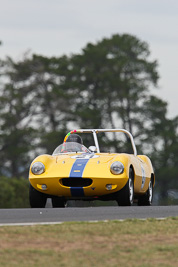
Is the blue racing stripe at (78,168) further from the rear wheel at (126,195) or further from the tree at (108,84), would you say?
the tree at (108,84)

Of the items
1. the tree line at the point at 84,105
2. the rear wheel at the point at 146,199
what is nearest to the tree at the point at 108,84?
the tree line at the point at 84,105

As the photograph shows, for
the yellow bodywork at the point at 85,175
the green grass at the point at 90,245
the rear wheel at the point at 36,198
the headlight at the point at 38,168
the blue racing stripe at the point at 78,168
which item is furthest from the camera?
the rear wheel at the point at 36,198

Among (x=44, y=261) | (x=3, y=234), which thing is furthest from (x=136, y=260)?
(x=3, y=234)

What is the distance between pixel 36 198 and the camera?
16.3 m

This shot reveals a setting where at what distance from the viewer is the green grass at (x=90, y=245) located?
792 cm

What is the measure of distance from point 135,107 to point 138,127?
184cm

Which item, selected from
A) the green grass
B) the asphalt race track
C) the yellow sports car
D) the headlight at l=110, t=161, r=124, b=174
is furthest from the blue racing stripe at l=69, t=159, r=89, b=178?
the green grass

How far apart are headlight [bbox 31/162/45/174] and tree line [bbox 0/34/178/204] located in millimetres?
54417

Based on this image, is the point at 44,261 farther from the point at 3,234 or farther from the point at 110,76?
the point at 110,76

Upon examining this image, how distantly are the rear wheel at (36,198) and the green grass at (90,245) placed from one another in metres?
5.93

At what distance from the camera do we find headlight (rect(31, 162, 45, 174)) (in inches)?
623

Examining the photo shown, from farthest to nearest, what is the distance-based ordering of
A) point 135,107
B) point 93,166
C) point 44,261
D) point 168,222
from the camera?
point 135,107 < point 93,166 < point 168,222 < point 44,261

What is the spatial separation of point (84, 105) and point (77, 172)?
195ft

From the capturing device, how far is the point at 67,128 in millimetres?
72312
